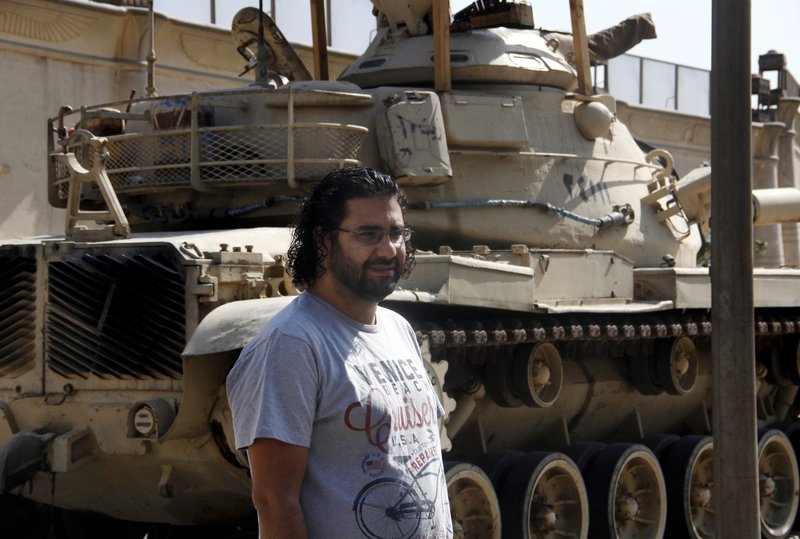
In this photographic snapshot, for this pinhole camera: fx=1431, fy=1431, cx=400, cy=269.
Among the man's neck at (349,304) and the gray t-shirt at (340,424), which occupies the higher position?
the man's neck at (349,304)

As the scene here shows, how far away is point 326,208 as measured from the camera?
4441 millimetres

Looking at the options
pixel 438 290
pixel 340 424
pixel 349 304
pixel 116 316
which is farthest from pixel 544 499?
pixel 340 424

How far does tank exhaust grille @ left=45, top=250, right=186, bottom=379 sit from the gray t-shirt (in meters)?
3.59

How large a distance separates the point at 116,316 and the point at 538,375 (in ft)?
10.3

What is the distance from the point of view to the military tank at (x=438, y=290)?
7848 millimetres

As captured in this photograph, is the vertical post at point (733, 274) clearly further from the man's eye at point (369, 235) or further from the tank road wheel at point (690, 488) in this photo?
the tank road wheel at point (690, 488)

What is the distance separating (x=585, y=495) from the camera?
32.1 feet

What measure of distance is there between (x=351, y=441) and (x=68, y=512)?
245 inches

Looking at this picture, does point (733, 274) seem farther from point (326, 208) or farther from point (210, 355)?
point (326, 208)

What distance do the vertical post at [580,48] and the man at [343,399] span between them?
272 inches

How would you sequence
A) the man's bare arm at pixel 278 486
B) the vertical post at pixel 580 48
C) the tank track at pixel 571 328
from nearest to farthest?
the man's bare arm at pixel 278 486, the tank track at pixel 571 328, the vertical post at pixel 580 48

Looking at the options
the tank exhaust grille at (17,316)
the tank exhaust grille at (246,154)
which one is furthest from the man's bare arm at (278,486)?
the tank exhaust grille at (246,154)

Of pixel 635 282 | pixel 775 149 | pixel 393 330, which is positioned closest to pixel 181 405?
pixel 393 330

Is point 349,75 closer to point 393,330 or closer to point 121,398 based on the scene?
point 121,398
